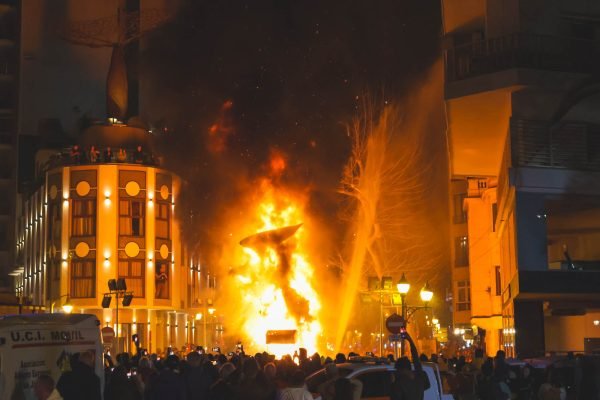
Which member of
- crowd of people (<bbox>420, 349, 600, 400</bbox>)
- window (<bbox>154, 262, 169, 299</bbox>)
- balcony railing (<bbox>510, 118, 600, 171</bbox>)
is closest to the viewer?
crowd of people (<bbox>420, 349, 600, 400</bbox>)

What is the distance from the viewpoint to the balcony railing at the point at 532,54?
28.9 m

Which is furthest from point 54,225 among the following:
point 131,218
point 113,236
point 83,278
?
point 131,218

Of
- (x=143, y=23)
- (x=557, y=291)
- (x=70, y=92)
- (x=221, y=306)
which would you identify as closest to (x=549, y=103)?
(x=557, y=291)

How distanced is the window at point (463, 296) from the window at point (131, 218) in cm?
2193

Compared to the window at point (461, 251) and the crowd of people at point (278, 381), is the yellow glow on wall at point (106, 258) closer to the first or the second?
the window at point (461, 251)

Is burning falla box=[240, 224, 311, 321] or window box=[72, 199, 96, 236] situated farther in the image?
window box=[72, 199, 96, 236]

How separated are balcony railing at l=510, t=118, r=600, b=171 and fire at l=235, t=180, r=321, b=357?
16.0 meters

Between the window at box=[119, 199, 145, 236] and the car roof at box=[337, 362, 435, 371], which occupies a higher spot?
the window at box=[119, 199, 145, 236]

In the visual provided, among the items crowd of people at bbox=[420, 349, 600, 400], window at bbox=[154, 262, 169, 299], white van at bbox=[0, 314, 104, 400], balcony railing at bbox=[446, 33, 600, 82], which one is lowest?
crowd of people at bbox=[420, 349, 600, 400]

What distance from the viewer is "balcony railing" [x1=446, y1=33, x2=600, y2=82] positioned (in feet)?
94.7

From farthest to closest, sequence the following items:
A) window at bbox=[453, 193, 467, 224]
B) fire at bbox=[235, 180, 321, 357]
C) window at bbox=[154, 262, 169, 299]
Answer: window at bbox=[154, 262, 169, 299] < window at bbox=[453, 193, 467, 224] < fire at bbox=[235, 180, 321, 357]

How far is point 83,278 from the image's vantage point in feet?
209

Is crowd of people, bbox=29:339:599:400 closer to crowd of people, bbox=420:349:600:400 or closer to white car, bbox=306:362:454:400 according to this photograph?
crowd of people, bbox=420:349:600:400

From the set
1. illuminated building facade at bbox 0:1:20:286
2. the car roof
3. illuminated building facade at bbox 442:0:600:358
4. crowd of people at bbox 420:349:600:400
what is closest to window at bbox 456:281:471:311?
illuminated building facade at bbox 442:0:600:358
